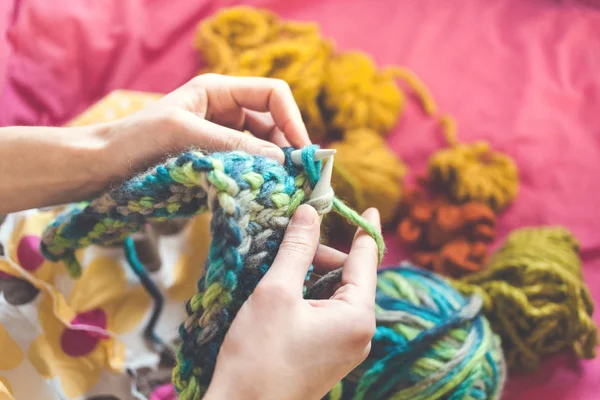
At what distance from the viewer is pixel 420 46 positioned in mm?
1142

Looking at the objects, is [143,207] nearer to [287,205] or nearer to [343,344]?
[287,205]

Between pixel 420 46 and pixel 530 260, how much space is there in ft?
1.84

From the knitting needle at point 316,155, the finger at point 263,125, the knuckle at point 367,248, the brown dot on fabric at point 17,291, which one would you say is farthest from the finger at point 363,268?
the brown dot on fabric at point 17,291

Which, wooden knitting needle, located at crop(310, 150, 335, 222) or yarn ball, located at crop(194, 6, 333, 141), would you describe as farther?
yarn ball, located at crop(194, 6, 333, 141)

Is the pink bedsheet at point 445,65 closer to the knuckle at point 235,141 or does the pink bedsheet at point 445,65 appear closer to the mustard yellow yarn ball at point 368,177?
the mustard yellow yarn ball at point 368,177

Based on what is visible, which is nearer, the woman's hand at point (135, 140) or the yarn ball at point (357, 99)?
the woman's hand at point (135, 140)

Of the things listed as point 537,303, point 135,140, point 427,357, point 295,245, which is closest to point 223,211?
point 295,245

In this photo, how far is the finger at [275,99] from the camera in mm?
683

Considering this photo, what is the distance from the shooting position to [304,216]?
0.53 m

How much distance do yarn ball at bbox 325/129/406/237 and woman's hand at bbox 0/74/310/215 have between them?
0.20 metres

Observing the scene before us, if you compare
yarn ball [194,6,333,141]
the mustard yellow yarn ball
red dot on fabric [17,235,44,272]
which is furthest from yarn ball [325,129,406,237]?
red dot on fabric [17,235,44,272]

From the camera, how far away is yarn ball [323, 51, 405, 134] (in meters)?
1.02

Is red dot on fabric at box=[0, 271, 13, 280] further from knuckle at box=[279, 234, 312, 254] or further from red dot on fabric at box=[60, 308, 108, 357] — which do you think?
knuckle at box=[279, 234, 312, 254]

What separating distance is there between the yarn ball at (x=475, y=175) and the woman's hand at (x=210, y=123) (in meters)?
0.36
